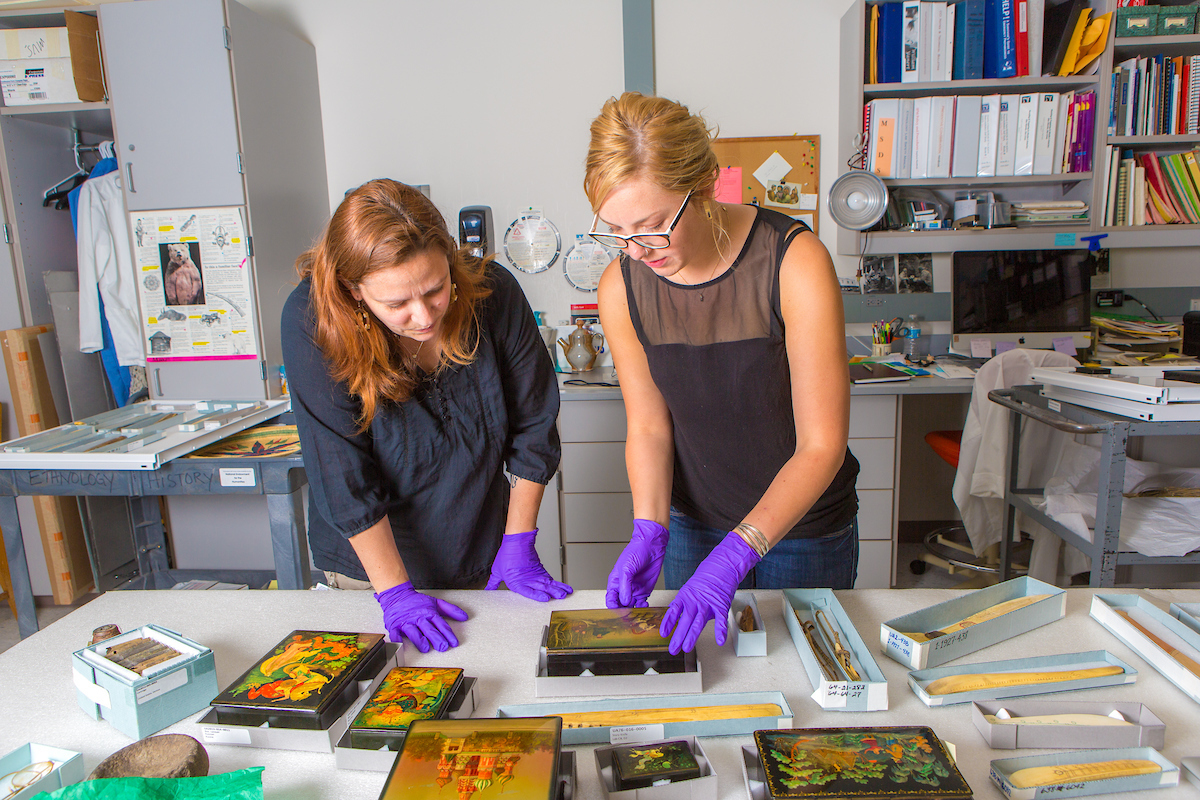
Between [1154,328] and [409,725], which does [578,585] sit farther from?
[1154,328]

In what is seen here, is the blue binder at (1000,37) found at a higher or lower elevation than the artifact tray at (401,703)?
higher

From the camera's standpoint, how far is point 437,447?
1.26 metres

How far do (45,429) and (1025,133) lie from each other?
153 inches

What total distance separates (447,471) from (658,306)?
477mm

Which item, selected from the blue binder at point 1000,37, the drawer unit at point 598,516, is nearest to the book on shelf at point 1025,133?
the blue binder at point 1000,37

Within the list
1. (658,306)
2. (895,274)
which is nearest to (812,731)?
(658,306)

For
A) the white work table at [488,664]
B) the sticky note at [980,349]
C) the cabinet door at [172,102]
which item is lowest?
the white work table at [488,664]

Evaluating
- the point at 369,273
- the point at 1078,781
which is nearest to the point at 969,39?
the point at 369,273

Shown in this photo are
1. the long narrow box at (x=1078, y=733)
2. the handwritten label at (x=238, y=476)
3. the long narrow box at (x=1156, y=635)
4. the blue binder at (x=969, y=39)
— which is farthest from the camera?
the blue binder at (x=969, y=39)

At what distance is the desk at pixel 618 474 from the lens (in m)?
2.48

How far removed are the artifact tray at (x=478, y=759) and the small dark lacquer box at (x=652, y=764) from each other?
0.07m

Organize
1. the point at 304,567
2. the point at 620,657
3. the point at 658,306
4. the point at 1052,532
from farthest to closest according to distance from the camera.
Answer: the point at 1052,532 → the point at 304,567 → the point at 658,306 → the point at 620,657

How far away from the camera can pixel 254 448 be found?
2.03 meters

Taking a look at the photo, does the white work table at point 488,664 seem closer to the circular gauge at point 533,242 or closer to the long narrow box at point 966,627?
the long narrow box at point 966,627
